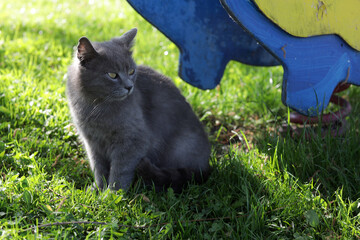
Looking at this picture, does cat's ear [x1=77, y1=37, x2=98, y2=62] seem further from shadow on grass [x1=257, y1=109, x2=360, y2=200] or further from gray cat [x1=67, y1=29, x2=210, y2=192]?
shadow on grass [x1=257, y1=109, x2=360, y2=200]

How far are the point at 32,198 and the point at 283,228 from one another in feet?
4.09

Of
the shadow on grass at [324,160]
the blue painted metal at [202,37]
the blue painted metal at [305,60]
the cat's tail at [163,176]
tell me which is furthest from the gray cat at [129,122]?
the blue painted metal at [305,60]

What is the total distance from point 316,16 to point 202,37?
786mm

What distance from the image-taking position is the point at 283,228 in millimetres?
1927

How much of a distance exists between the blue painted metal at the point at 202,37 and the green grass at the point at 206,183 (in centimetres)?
44

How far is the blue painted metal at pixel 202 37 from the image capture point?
2594mm

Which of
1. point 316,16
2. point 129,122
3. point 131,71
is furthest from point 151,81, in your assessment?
point 316,16

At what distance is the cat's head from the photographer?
6.96 feet

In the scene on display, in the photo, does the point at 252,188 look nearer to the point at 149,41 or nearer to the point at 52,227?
the point at 52,227

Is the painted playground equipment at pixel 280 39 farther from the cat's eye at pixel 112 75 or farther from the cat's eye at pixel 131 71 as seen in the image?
the cat's eye at pixel 112 75

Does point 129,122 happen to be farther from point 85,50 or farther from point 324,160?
point 324,160

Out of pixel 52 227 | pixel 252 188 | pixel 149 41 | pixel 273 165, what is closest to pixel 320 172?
pixel 273 165

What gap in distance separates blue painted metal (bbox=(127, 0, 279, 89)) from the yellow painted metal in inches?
24.0

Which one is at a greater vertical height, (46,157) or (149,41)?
(149,41)
